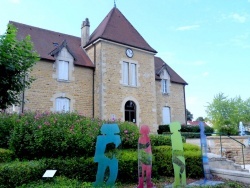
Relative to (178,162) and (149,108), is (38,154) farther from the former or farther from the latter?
(149,108)

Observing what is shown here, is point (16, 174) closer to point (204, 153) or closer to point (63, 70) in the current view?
point (204, 153)

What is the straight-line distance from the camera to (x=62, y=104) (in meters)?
17.7

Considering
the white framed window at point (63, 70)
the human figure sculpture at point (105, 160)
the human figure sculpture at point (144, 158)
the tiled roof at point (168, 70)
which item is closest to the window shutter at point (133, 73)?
the tiled roof at point (168, 70)

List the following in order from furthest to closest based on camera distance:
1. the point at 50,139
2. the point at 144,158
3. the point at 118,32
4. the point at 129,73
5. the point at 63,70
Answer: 1. the point at 118,32
2. the point at 129,73
3. the point at 63,70
4. the point at 50,139
5. the point at 144,158

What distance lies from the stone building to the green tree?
21.6 ft

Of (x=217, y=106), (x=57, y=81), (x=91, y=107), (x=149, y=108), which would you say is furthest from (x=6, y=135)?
(x=217, y=106)

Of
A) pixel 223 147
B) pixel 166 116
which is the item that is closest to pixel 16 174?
pixel 223 147

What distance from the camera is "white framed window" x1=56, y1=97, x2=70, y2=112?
57.6ft

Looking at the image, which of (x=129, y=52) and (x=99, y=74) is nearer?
(x=99, y=74)

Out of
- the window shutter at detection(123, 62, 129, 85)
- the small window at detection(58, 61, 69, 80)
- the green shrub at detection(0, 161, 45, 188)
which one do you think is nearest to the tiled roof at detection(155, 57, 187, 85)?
the window shutter at detection(123, 62, 129, 85)

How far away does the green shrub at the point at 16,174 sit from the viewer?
6.30 m

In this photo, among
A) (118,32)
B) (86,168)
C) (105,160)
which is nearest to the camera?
(105,160)

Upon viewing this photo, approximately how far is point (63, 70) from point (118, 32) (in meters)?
5.53

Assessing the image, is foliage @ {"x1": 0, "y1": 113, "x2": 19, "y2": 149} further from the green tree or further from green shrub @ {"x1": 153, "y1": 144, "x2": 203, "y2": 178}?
green shrub @ {"x1": 153, "y1": 144, "x2": 203, "y2": 178}
